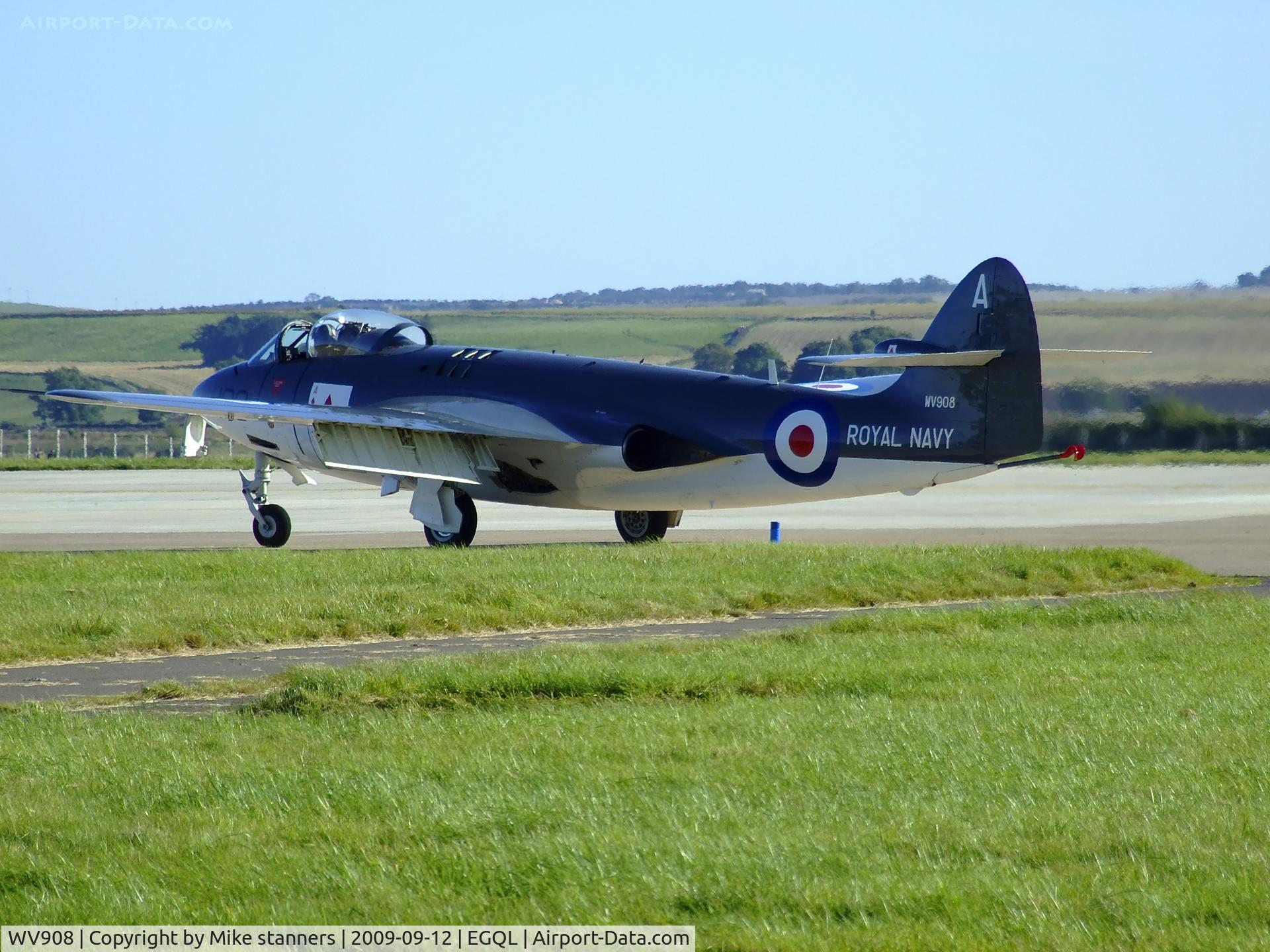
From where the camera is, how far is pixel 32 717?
8500 millimetres

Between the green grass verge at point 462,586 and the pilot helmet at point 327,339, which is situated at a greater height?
the pilot helmet at point 327,339

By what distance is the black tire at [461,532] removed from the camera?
67.2 ft

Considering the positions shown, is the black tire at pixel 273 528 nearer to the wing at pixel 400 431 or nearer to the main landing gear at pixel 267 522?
the main landing gear at pixel 267 522

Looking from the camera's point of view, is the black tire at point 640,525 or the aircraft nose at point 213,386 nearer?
the black tire at point 640,525

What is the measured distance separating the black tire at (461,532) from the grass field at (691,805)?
10591 mm

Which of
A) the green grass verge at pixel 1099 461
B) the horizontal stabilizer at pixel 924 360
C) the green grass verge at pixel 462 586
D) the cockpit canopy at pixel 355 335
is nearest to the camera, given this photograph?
the green grass verge at pixel 462 586

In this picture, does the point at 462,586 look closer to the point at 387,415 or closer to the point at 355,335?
the point at 387,415

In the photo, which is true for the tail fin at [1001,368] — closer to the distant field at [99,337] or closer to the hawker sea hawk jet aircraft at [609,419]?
the hawker sea hawk jet aircraft at [609,419]

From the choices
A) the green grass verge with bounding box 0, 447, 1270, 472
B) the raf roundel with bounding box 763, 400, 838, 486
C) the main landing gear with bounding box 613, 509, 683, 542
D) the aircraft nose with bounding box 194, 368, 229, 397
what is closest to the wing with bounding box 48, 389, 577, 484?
the main landing gear with bounding box 613, 509, 683, 542

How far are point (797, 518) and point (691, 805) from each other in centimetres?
2195

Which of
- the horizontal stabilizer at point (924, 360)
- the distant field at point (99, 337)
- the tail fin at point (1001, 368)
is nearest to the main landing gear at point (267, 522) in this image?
the horizontal stabilizer at point (924, 360)

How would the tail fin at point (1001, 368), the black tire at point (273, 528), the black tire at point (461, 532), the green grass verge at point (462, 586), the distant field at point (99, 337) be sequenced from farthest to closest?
the distant field at point (99, 337), the black tire at point (273, 528), the black tire at point (461, 532), the tail fin at point (1001, 368), the green grass verge at point (462, 586)

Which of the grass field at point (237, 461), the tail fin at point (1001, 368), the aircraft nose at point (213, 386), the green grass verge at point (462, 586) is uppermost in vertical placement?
the tail fin at point (1001, 368)

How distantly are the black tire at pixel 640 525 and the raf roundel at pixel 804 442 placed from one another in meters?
3.15
